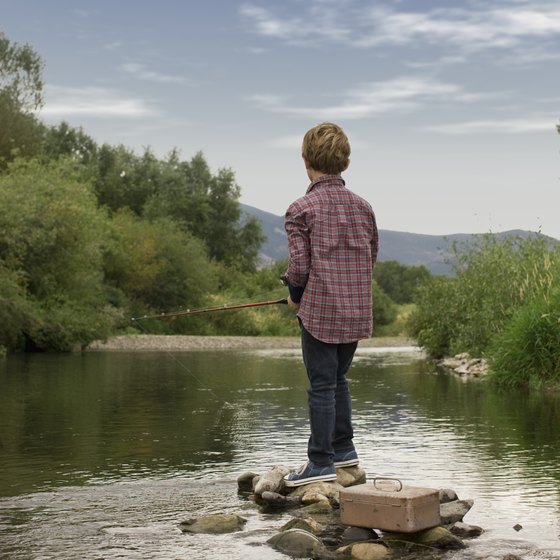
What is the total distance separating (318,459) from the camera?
277 inches

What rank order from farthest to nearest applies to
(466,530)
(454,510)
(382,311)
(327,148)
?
(382,311), (327,148), (454,510), (466,530)

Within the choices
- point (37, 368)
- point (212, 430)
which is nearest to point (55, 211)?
point (37, 368)

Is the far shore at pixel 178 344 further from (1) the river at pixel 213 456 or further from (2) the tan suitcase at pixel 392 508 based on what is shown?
(2) the tan suitcase at pixel 392 508

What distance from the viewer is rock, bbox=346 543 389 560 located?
5.31 metres

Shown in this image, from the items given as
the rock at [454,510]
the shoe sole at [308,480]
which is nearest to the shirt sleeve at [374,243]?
the shoe sole at [308,480]

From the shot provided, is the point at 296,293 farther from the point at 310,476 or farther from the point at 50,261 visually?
the point at 50,261

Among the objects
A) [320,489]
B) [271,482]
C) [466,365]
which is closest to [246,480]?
[271,482]

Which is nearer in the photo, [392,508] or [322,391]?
[392,508]

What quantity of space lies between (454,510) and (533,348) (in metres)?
10.0

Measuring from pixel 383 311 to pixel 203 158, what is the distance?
17.5 metres

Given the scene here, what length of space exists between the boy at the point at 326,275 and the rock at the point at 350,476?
0.47 ft

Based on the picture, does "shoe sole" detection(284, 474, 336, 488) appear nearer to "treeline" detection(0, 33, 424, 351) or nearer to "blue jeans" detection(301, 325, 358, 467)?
"blue jeans" detection(301, 325, 358, 467)

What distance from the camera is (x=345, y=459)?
745 cm

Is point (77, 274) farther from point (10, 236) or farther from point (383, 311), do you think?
point (383, 311)
